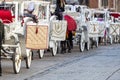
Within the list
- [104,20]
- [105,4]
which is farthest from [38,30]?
[105,4]

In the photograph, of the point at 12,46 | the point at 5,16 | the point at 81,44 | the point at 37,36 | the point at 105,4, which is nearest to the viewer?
the point at 12,46

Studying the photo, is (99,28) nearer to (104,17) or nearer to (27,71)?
(104,17)

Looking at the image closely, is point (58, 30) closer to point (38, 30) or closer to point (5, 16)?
point (38, 30)

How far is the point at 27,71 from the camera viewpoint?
16062 millimetres

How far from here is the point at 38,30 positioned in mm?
18344

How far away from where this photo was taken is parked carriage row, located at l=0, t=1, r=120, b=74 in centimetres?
1552

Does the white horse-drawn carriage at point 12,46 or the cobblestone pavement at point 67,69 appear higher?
the white horse-drawn carriage at point 12,46

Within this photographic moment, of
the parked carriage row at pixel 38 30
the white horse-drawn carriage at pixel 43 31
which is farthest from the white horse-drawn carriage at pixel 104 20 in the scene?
the white horse-drawn carriage at pixel 43 31

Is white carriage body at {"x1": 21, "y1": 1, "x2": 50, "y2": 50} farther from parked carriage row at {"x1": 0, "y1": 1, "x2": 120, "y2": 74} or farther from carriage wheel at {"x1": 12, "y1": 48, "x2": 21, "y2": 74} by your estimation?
carriage wheel at {"x1": 12, "y1": 48, "x2": 21, "y2": 74}

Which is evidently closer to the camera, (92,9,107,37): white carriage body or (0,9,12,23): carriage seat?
(0,9,12,23): carriage seat

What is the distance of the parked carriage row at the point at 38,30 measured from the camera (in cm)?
1552

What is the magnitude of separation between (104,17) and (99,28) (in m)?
4.94

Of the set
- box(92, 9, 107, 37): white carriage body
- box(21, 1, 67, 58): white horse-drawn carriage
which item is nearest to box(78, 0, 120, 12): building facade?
box(92, 9, 107, 37): white carriage body

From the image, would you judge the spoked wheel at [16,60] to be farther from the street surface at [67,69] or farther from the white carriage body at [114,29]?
the white carriage body at [114,29]
